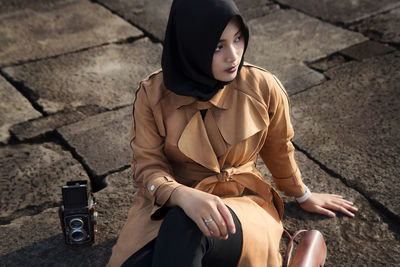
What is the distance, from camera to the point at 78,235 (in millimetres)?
2590

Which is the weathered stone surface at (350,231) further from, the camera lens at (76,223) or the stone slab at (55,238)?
the camera lens at (76,223)

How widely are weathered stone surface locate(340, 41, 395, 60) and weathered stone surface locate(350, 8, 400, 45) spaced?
Answer: 109mm

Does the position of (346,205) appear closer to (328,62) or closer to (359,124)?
(359,124)

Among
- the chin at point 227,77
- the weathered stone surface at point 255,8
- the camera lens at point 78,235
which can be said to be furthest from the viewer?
the weathered stone surface at point 255,8

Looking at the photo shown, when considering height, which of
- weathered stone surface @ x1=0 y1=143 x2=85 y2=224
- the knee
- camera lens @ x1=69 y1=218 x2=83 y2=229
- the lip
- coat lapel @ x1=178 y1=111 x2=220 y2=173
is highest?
the lip

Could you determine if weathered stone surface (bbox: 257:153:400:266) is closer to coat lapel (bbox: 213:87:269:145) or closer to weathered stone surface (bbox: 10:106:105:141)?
coat lapel (bbox: 213:87:269:145)

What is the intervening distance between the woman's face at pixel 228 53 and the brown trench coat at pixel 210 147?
0.12 meters

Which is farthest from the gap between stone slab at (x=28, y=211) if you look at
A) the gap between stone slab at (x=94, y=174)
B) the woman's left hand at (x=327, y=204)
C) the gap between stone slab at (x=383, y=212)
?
the gap between stone slab at (x=383, y=212)

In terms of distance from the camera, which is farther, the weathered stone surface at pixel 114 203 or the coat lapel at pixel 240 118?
the weathered stone surface at pixel 114 203

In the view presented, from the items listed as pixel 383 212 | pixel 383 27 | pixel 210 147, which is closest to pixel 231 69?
pixel 210 147

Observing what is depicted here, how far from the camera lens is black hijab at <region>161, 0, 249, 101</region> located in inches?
78.4

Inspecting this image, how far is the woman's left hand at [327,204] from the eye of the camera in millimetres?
2752

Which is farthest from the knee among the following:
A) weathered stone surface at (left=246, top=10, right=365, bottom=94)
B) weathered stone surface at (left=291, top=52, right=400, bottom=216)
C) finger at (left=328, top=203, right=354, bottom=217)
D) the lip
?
weathered stone surface at (left=246, top=10, right=365, bottom=94)

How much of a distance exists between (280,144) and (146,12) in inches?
137
